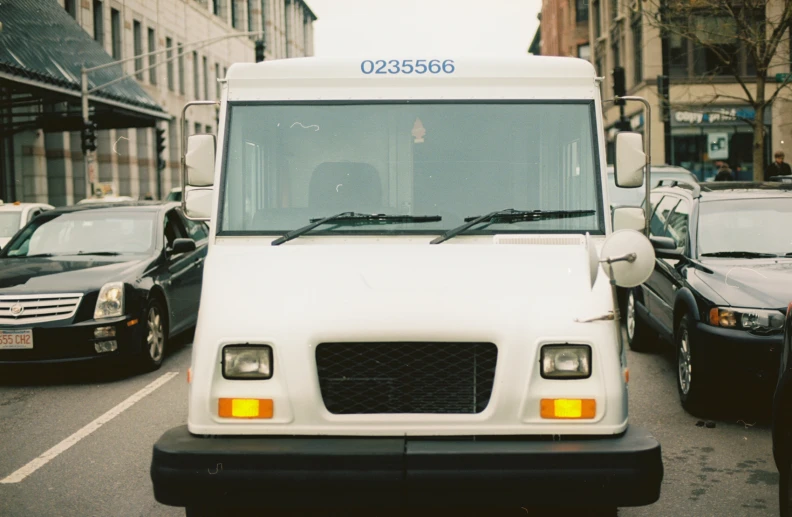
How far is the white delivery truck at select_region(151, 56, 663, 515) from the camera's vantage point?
157 inches

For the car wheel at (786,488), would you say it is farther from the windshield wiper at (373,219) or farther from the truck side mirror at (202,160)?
the truck side mirror at (202,160)

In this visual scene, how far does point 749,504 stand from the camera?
5.41m

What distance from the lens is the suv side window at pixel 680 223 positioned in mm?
8875

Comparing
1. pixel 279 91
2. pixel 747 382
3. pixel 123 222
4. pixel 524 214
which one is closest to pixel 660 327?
pixel 747 382

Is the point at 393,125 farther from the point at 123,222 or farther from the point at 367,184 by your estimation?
the point at 123,222

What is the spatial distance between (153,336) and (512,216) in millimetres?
5801

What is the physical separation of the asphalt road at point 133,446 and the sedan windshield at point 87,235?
4.61 ft

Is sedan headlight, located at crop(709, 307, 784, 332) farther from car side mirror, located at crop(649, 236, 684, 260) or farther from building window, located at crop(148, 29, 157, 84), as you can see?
building window, located at crop(148, 29, 157, 84)

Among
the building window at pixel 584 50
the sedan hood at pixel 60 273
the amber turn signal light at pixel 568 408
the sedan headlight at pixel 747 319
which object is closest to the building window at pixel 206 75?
the building window at pixel 584 50

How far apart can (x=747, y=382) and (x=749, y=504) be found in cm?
175

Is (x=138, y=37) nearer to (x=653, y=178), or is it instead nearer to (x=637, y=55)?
(x=637, y=55)

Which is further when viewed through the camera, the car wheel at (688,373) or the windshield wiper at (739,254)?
the windshield wiper at (739,254)

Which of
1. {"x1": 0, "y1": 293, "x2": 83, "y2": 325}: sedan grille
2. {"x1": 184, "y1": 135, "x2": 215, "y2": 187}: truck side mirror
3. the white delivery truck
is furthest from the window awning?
the white delivery truck

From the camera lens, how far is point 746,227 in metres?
8.45
